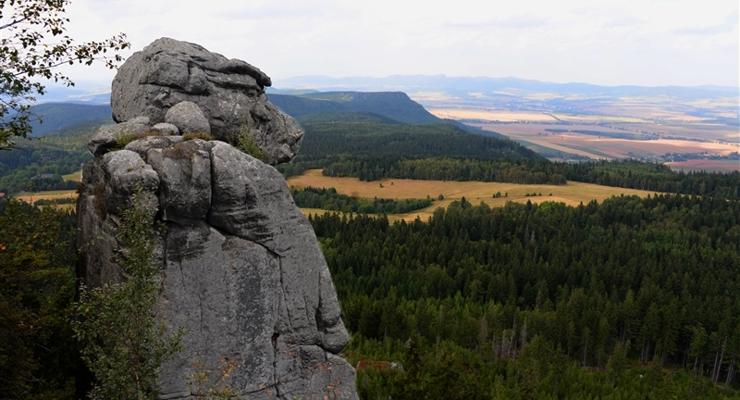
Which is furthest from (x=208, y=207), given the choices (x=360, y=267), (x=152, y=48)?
(x=360, y=267)

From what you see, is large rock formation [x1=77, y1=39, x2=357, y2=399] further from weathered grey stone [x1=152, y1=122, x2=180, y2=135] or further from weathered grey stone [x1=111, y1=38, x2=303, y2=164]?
weathered grey stone [x1=111, y1=38, x2=303, y2=164]

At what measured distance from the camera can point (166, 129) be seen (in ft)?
79.5

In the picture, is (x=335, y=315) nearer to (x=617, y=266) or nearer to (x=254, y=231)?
(x=254, y=231)

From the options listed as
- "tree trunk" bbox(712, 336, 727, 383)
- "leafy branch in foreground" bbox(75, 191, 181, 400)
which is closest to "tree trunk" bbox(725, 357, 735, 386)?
"tree trunk" bbox(712, 336, 727, 383)

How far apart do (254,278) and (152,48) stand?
45.9ft

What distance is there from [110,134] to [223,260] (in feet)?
24.9

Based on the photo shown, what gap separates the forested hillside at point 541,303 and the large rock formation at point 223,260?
17.1m

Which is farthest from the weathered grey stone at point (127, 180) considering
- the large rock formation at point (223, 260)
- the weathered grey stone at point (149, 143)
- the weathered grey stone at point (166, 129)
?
the weathered grey stone at point (166, 129)

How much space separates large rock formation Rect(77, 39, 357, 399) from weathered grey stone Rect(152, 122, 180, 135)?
5 centimetres

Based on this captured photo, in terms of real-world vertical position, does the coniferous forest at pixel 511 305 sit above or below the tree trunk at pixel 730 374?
above

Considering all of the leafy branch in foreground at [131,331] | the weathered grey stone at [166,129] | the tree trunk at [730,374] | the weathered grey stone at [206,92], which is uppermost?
the weathered grey stone at [206,92]

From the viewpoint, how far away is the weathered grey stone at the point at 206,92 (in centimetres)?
2769

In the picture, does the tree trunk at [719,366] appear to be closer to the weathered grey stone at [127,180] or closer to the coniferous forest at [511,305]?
the coniferous forest at [511,305]

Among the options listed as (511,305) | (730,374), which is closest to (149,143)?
(511,305)
